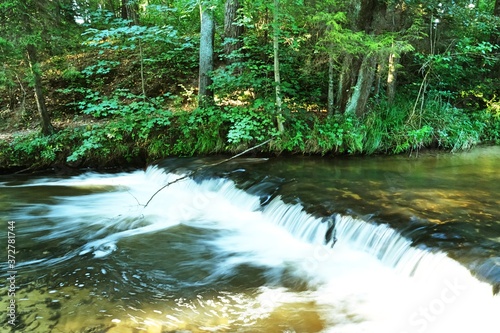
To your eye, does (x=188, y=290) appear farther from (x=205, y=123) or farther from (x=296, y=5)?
(x=296, y=5)

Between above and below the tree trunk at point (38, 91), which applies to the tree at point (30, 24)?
above

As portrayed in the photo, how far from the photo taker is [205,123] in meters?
9.34

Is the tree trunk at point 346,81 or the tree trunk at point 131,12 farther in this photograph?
the tree trunk at point 131,12

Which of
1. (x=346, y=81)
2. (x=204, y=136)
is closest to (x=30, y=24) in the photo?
(x=204, y=136)

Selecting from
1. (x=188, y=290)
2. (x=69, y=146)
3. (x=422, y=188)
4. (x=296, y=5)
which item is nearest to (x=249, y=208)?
(x=188, y=290)

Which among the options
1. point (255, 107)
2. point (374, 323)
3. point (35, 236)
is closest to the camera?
point (374, 323)

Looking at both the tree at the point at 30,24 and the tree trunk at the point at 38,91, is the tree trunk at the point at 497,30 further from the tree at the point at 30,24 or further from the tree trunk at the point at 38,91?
the tree trunk at the point at 38,91

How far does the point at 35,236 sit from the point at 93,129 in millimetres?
4158

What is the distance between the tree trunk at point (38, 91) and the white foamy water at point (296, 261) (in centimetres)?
281

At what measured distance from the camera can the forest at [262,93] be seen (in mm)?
8430

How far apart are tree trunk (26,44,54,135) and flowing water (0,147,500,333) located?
1809mm

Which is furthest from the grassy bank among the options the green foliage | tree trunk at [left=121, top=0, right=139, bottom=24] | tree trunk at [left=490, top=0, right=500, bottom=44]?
tree trunk at [left=121, top=0, right=139, bottom=24]

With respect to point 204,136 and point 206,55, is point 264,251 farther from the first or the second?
point 206,55

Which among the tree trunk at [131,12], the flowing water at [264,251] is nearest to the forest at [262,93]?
the flowing water at [264,251]
